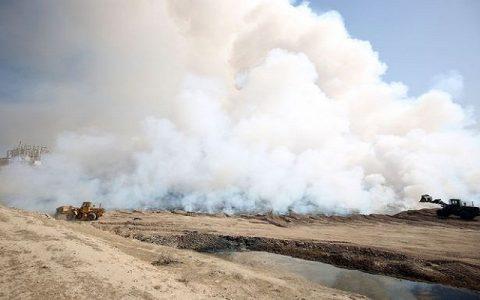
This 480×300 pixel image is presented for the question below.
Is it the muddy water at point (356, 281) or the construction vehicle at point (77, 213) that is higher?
the construction vehicle at point (77, 213)

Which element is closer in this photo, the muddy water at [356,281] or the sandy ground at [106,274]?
the sandy ground at [106,274]

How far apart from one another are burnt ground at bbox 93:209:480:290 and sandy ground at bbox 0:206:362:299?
5.97 metres

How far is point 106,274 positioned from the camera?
14.0 meters

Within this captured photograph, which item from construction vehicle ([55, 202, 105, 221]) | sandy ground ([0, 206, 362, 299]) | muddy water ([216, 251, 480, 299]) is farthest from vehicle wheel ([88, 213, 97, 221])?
muddy water ([216, 251, 480, 299])

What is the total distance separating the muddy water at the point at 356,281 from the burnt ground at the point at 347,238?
0.90 meters

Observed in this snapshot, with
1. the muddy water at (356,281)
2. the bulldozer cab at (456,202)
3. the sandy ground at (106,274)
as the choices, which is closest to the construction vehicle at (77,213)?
the sandy ground at (106,274)

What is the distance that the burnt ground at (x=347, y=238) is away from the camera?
72.0 ft

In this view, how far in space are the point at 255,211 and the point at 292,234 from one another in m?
18.3

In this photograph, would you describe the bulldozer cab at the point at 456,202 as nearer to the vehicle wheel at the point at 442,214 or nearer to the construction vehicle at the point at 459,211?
the construction vehicle at the point at 459,211

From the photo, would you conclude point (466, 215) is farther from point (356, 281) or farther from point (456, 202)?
point (356, 281)

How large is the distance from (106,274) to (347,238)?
22114 mm

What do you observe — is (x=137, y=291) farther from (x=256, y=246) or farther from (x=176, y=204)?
(x=176, y=204)

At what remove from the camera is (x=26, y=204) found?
47.1 m

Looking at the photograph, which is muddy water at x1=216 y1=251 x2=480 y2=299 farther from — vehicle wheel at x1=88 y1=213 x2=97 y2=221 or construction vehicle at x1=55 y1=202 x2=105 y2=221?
construction vehicle at x1=55 y1=202 x2=105 y2=221
